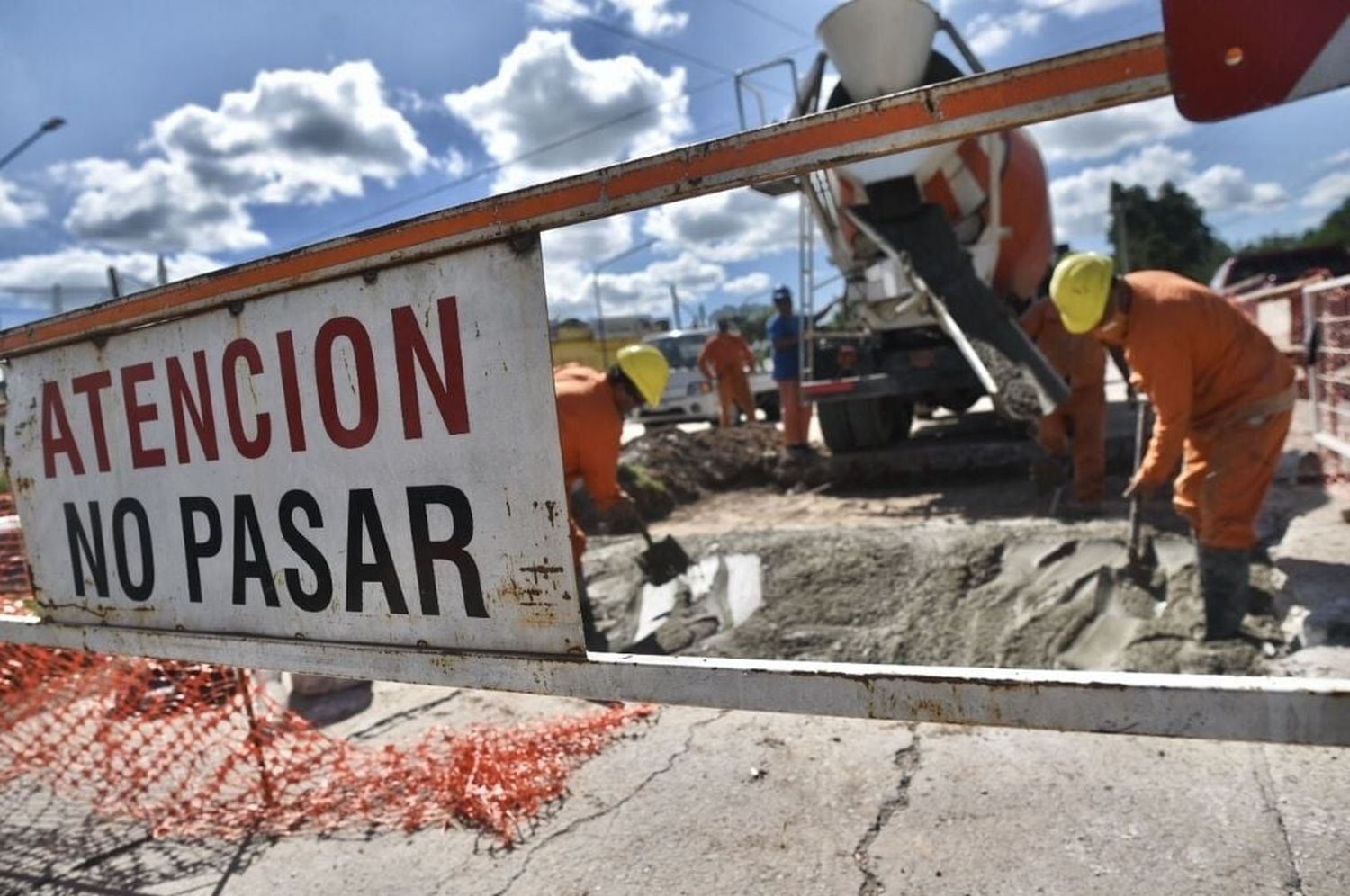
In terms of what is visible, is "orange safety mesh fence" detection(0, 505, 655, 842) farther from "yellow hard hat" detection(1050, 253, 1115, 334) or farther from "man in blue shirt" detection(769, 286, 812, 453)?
"man in blue shirt" detection(769, 286, 812, 453)

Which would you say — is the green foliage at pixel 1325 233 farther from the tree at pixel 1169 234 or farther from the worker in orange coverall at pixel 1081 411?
the worker in orange coverall at pixel 1081 411

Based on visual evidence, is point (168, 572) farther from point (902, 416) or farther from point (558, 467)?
point (902, 416)

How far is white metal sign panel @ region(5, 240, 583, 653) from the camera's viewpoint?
1.42m

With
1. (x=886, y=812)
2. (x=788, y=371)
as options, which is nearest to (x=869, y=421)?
(x=788, y=371)

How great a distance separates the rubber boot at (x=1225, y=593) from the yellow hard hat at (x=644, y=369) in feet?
8.20

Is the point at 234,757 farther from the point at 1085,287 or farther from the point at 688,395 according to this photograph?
the point at 688,395

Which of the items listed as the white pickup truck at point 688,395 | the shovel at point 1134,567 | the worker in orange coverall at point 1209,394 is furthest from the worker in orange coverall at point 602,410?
the white pickup truck at point 688,395

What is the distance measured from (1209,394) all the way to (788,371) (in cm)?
571

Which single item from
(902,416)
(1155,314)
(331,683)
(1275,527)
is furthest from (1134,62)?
(902,416)

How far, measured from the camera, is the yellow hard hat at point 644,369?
4141 mm

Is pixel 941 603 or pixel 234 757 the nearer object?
pixel 234 757

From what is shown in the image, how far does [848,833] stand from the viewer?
2361mm

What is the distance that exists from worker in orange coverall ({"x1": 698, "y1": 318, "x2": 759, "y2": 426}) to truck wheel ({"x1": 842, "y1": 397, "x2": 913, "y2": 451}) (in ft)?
13.2

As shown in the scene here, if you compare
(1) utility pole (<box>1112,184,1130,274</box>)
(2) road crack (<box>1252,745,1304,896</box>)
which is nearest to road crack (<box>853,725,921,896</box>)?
(2) road crack (<box>1252,745,1304,896</box>)
